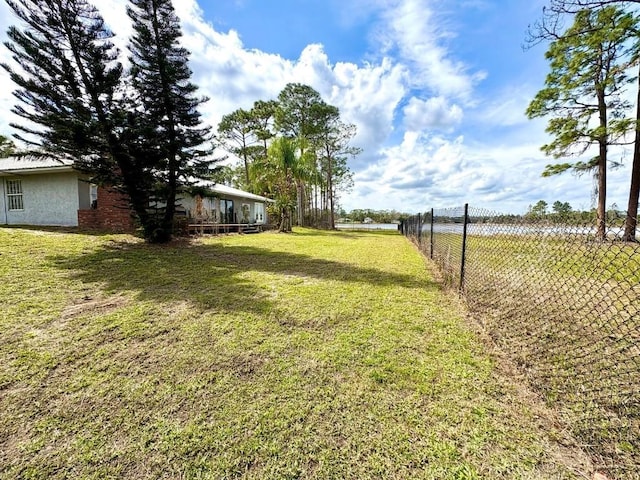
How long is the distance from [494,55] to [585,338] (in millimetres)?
10017

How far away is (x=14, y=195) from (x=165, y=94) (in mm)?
9561

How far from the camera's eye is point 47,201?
1118 cm

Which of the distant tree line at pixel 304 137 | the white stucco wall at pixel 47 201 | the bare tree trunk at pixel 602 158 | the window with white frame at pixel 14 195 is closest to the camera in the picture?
the white stucco wall at pixel 47 201

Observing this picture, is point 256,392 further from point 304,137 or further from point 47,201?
point 304,137

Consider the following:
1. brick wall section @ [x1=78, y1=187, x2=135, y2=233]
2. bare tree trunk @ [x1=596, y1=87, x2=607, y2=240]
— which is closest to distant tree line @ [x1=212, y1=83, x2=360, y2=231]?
brick wall section @ [x1=78, y1=187, x2=135, y2=233]

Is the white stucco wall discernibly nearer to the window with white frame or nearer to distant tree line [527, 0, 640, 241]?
the window with white frame

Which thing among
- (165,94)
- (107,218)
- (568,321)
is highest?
(165,94)

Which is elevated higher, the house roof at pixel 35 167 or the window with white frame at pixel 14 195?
the house roof at pixel 35 167

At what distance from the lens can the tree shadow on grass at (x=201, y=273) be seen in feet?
13.9

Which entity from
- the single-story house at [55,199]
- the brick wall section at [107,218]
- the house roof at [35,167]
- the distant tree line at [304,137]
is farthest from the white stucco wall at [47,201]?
A: the distant tree line at [304,137]

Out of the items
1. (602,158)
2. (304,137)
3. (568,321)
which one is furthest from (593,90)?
(304,137)

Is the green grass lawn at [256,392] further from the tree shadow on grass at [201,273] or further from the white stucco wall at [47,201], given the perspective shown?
the white stucco wall at [47,201]

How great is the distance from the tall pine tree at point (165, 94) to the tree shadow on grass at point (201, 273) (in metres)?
2.33

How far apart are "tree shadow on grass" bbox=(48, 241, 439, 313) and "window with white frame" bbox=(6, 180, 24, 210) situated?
7.42m
